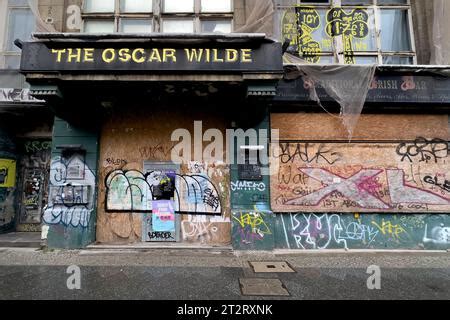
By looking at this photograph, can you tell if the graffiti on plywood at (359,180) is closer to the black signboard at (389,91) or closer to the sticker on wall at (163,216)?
the black signboard at (389,91)

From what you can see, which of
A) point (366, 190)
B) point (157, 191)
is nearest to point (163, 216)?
point (157, 191)

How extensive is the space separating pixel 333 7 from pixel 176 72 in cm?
560

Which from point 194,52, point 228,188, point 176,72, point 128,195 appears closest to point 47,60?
point 176,72

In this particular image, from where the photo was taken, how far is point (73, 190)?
687 cm

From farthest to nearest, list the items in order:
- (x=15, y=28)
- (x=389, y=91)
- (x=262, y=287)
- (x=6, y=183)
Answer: (x=15, y=28), (x=6, y=183), (x=389, y=91), (x=262, y=287)

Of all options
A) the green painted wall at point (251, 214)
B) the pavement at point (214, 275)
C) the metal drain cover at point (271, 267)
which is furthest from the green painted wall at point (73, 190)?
the metal drain cover at point (271, 267)

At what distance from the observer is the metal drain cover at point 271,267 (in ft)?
17.1

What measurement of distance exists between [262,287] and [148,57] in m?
4.90

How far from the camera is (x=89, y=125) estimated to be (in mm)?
7141

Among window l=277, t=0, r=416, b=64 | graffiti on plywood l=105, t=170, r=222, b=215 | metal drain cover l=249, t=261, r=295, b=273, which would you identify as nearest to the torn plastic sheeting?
window l=277, t=0, r=416, b=64

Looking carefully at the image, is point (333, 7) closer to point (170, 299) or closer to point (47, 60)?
point (47, 60)

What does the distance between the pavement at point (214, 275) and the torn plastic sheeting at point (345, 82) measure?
3542 millimetres

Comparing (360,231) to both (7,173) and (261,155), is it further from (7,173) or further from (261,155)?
(7,173)

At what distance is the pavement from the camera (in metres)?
4.14
